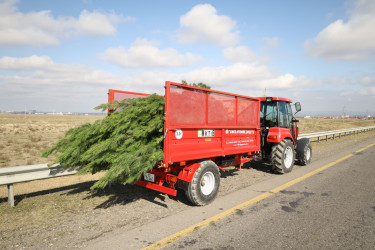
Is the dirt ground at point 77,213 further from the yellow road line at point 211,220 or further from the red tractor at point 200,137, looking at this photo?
the yellow road line at point 211,220

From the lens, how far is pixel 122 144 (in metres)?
3.99

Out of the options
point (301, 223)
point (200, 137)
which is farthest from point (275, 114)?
point (301, 223)

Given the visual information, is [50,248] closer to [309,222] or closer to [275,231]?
[275,231]

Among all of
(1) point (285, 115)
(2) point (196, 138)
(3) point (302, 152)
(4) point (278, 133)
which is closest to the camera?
(2) point (196, 138)

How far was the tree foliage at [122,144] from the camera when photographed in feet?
12.1

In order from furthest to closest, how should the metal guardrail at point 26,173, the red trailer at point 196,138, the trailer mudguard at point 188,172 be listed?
the trailer mudguard at point 188,172
the metal guardrail at point 26,173
the red trailer at point 196,138

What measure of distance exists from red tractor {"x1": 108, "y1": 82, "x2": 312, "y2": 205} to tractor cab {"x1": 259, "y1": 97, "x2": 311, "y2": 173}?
110 centimetres

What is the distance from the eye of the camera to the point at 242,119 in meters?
5.62

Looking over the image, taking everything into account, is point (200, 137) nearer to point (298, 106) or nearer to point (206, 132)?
point (206, 132)

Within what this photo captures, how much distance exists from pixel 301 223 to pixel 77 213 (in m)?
3.80

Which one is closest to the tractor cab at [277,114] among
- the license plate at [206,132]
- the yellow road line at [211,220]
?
the yellow road line at [211,220]

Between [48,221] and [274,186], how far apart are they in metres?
4.90

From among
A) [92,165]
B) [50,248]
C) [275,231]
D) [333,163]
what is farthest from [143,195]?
[333,163]

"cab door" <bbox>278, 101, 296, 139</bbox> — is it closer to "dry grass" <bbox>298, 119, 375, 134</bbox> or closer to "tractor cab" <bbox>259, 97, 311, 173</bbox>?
"tractor cab" <bbox>259, 97, 311, 173</bbox>
